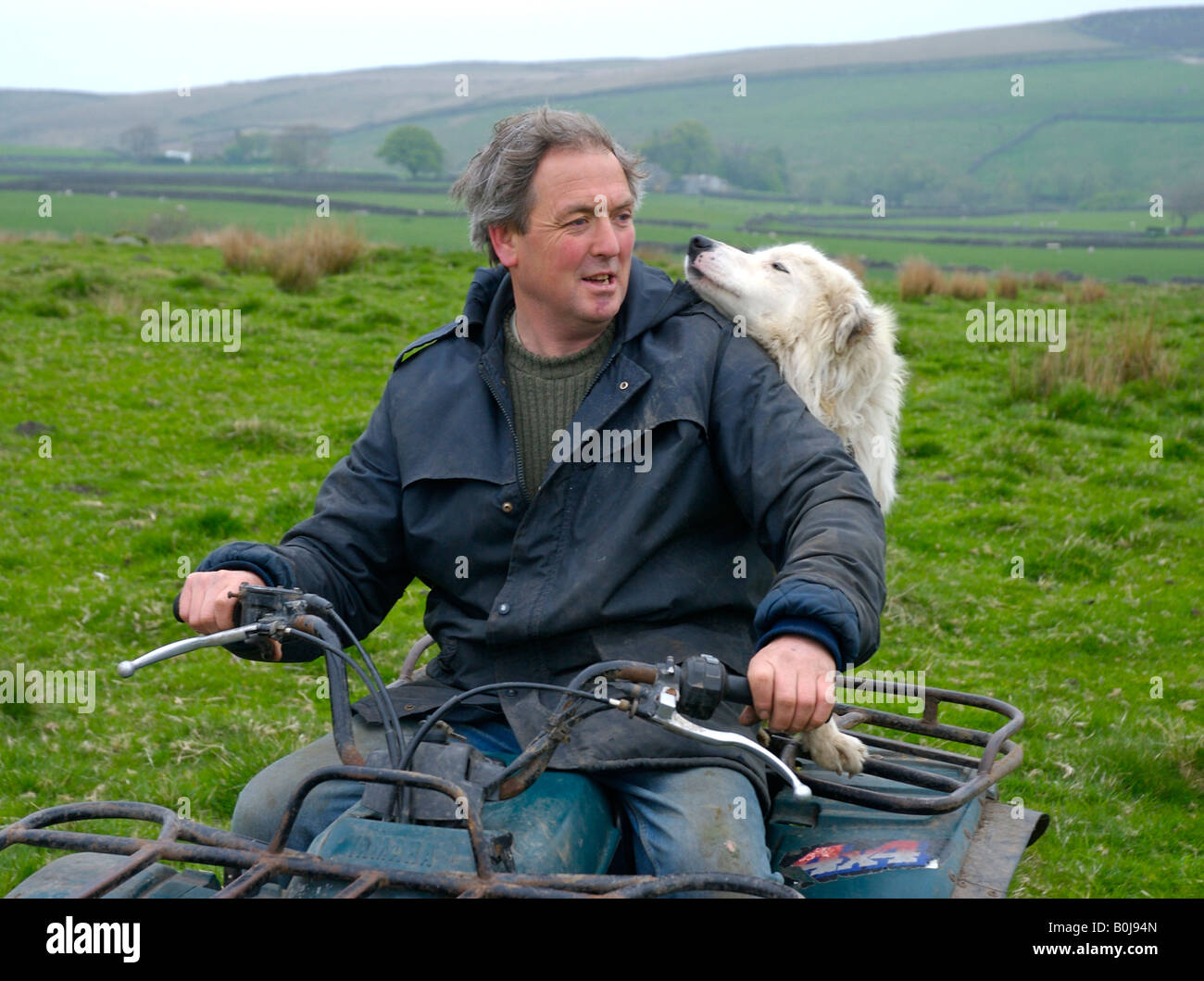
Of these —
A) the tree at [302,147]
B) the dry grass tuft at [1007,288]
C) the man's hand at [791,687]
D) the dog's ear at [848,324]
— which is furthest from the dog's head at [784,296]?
the tree at [302,147]

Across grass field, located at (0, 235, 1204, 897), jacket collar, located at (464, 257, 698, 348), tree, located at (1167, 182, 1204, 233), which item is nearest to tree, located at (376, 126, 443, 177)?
tree, located at (1167, 182, 1204, 233)

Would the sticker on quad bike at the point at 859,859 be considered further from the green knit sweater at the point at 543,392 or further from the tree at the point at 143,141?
the tree at the point at 143,141

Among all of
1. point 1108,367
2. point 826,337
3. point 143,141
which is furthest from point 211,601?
point 143,141

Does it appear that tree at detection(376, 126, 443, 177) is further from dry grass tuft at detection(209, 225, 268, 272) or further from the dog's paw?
the dog's paw

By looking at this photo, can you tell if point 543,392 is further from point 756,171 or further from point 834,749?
point 756,171

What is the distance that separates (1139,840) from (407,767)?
12.5 ft

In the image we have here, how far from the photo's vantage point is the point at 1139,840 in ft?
16.6

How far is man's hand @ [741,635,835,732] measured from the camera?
2389 mm

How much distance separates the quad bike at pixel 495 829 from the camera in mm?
2176

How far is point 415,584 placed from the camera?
8.25 meters

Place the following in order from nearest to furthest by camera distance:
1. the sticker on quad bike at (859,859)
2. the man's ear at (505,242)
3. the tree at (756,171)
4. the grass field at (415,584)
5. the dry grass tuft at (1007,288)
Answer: the sticker on quad bike at (859,859) < the man's ear at (505,242) < the grass field at (415,584) < the dry grass tuft at (1007,288) < the tree at (756,171)

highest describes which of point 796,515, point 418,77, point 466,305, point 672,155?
point 418,77

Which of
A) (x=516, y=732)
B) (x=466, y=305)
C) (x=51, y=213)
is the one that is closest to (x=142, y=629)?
(x=466, y=305)
